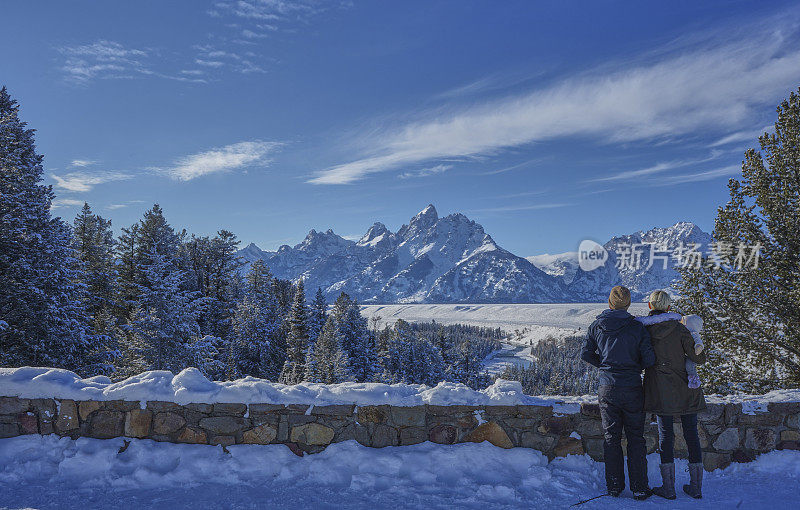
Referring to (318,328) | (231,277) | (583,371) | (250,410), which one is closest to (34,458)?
(250,410)

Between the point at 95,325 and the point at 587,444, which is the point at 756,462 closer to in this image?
the point at 587,444

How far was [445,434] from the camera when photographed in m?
5.41

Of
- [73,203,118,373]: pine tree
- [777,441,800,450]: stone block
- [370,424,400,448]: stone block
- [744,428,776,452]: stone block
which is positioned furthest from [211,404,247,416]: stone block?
[73,203,118,373]: pine tree

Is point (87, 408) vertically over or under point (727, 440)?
over

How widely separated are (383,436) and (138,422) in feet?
9.89

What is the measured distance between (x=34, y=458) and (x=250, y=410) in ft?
8.17

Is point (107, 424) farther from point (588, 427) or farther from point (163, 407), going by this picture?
point (588, 427)

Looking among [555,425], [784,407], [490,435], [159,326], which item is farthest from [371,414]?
[159,326]

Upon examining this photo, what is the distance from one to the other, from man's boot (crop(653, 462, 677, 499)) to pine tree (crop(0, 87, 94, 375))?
16.9 meters

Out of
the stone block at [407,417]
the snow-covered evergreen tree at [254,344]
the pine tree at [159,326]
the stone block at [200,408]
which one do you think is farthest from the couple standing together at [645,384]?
the snow-covered evergreen tree at [254,344]

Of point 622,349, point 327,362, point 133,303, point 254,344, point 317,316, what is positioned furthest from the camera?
point 317,316

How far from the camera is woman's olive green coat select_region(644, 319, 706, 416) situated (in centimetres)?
451

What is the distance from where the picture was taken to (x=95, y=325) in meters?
20.1

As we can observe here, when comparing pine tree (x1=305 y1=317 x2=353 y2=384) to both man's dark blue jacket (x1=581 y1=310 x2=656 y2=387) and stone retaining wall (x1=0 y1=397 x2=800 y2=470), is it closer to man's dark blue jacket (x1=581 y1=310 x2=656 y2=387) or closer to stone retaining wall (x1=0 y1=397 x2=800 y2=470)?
A: stone retaining wall (x1=0 y1=397 x2=800 y2=470)
